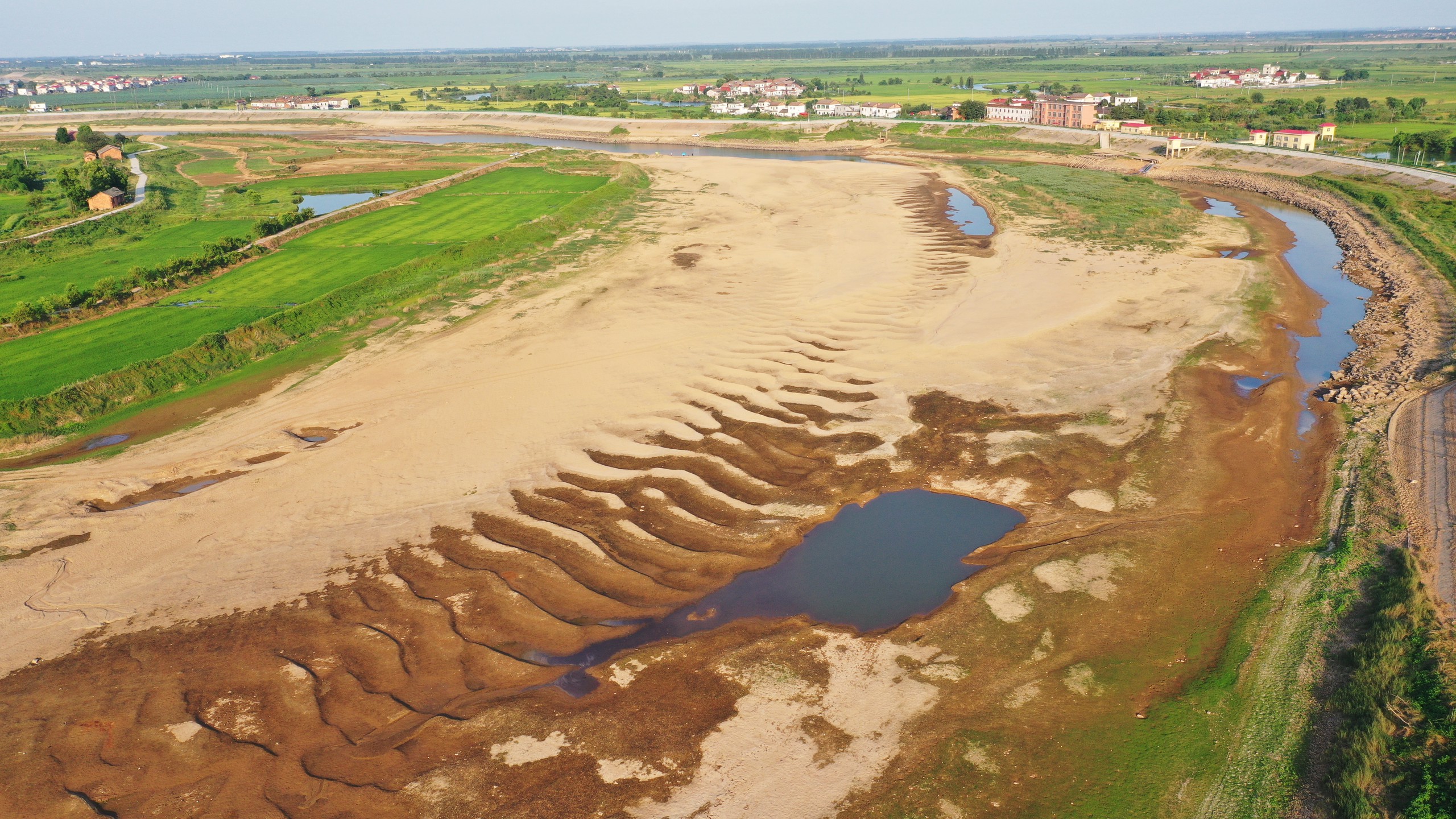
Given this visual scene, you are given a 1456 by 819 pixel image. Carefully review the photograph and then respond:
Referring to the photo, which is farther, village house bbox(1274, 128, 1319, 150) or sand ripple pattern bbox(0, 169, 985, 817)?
village house bbox(1274, 128, 1319, 150)

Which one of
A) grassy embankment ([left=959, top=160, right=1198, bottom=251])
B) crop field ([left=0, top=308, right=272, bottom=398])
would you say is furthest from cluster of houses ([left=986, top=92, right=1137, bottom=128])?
crop field ([left=0, top=308, right=272, bottom=398])

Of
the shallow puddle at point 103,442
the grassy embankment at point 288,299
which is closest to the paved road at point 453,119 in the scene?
the grassy embankment at point 288,299

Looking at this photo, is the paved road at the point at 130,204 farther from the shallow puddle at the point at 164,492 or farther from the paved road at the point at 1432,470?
the paved road at the point at 1432,470

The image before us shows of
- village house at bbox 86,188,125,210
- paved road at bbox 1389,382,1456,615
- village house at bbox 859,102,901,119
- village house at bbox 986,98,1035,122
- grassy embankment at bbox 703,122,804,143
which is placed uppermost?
village house at bbox 859,102,901,119

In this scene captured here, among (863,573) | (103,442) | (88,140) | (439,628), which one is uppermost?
(88,140)

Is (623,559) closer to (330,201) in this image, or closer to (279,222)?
(279,222)

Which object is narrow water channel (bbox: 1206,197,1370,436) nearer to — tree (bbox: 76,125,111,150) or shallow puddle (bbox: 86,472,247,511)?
shallow puddle (bbox: 86,472,247,511)

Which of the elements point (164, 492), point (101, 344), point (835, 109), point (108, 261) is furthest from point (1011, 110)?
point (164, 492)
